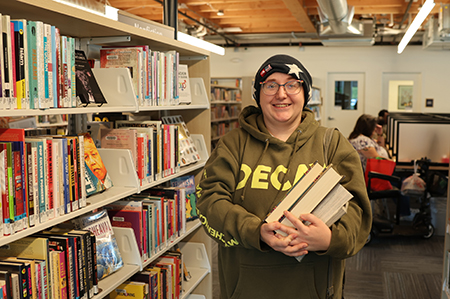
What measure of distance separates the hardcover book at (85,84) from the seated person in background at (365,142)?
349 cm

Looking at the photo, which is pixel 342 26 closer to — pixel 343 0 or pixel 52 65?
pixel 343 0

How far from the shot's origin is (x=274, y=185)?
145 centimetres

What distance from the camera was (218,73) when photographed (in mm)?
11352

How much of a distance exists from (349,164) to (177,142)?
1297 mm

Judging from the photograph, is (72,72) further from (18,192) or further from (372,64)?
(372,64)

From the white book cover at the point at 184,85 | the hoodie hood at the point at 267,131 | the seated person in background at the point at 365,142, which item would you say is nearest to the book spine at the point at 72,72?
the hoodie hood at the point at 267,131

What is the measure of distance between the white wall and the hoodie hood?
8.22m

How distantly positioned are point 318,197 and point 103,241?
1060mm

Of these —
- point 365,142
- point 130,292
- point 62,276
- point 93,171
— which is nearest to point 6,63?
point 93,171

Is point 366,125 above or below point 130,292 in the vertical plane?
Answer: above

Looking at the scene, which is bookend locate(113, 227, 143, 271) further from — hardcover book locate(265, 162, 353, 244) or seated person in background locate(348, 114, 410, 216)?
seated person in background locate(348, 114, 410, 216)

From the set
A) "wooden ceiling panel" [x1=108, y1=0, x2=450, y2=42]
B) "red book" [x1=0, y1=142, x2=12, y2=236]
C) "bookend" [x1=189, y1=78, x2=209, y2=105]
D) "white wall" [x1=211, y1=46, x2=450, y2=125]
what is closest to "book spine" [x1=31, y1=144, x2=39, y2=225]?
"red book" [x1=0, y1=142, x2=12, y2=236]

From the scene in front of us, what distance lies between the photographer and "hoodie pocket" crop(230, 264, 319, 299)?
1.47 meters

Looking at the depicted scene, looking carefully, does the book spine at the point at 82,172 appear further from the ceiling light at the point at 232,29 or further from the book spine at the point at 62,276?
the ceiling light at the point at 232,29
